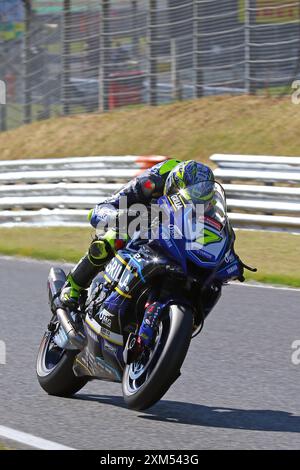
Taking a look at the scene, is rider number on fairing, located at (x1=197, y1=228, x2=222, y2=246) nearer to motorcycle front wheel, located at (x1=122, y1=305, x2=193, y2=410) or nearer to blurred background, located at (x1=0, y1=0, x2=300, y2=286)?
motorcycle front wheel, located at (x1=122, y1=305, x2=193, y2=410)

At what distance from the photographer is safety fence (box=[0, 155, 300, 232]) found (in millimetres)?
14617

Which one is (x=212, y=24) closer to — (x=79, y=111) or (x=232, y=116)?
(x=232, y=116)

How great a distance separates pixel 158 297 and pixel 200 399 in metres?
1.05

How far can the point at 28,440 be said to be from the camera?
5289mm

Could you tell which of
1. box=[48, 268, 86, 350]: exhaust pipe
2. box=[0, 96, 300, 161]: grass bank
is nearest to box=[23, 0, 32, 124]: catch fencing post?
box=[0, 96, 300, 161]: grass bank

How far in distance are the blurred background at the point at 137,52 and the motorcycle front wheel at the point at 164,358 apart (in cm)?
1365

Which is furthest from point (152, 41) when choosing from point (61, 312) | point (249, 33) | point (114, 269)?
point (114, 269)

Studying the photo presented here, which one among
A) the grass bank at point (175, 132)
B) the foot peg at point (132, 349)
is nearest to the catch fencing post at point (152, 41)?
the grass bank at point (175, 132)

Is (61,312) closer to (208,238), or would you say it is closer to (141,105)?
(208,238)

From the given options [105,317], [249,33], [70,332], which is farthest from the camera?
[249,33]

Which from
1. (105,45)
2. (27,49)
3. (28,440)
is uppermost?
(28,440)

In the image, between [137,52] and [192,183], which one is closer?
[192,183]

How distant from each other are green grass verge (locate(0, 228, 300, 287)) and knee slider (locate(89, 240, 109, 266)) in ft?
17.8

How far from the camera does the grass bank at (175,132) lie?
19.7 m
